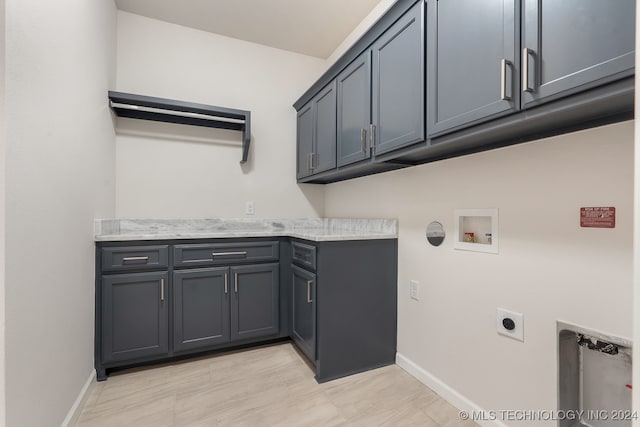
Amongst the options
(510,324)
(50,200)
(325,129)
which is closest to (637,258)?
(510,324)

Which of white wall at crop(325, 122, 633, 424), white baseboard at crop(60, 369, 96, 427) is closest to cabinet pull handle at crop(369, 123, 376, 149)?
white wall at crop(325, 122, 633, 424)

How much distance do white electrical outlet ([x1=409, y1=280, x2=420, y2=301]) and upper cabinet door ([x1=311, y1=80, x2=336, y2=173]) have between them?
1012 millimetres

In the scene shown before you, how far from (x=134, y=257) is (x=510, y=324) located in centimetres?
222

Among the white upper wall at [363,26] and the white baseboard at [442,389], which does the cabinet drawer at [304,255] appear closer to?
the white baseboard at [442,389]

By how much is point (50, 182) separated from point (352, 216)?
78.9 inches

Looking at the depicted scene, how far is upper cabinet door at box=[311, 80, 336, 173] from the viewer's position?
228 cm

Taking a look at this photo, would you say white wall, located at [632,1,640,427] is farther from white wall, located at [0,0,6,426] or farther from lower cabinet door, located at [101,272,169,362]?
lower cabinet door, located at [101,272,169,362]

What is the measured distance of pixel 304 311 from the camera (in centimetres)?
210

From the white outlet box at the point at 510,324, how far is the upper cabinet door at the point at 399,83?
0.91 m

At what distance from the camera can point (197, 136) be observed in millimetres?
2639

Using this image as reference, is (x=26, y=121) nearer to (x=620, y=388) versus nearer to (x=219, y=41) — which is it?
(x=219, y=41)

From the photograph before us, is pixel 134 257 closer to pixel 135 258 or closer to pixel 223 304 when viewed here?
pixel 135 258

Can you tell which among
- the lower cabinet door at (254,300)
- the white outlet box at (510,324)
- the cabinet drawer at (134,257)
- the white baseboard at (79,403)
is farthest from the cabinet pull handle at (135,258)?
the white outlet box at (510,324)

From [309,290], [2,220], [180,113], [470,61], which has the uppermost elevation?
[180,113]
